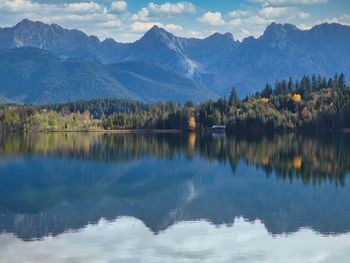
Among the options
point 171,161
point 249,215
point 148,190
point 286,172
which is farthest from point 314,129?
point 249,215

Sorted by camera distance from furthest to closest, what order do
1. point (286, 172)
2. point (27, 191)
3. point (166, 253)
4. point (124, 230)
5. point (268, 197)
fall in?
point (286, 172) → point (27, 191) → point (268, 197) → point (124, 230) → point (166, 253)

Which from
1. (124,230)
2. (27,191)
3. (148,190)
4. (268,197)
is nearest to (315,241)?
(124,230)

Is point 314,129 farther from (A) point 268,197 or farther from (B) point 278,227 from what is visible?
(B) point 278,227

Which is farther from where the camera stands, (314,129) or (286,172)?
(314,129)

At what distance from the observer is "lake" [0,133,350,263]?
36719mm

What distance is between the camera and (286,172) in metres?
76.5

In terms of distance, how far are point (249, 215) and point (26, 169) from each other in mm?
44462

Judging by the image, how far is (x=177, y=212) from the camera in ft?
161

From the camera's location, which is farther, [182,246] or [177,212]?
[177,212]

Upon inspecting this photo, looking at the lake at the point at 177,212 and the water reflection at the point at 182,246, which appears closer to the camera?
the water reflection at the point at 182,246

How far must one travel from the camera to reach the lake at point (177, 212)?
36719mm

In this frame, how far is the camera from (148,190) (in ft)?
206

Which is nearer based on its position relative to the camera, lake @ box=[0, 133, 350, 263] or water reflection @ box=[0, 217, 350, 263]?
water reflection @ box=[0, 217, 350, 263]

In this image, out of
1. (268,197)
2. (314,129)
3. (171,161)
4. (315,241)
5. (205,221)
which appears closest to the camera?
(315,241)
